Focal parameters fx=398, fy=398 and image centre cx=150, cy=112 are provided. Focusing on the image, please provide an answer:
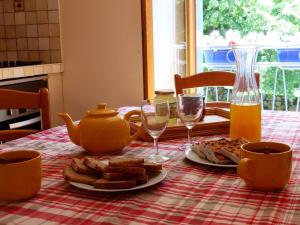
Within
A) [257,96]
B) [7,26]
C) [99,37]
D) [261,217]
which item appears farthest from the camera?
[7,26]

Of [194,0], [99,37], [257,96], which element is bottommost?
[257,96]

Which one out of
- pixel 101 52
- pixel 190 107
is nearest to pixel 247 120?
pixel 190 107

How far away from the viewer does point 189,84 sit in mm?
1822

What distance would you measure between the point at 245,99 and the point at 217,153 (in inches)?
8.6

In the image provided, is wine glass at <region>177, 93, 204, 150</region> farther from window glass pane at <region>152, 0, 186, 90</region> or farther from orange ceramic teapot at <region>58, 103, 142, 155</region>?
window glass pane at <region>152, 0, 186, 90</region>

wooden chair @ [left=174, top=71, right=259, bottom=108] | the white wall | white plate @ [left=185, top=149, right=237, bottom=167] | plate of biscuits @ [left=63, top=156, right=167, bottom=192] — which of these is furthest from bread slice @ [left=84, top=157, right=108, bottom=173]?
the white wall

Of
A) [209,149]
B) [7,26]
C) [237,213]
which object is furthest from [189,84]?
[7,26]

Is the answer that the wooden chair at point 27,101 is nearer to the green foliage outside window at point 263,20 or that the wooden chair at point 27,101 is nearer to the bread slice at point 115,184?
the bread slice at point 115,184

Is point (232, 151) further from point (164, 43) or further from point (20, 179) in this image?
point (164, 43)

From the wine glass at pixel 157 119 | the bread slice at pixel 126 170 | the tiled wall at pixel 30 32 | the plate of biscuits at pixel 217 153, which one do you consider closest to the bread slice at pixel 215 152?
the plate of biscuits at pixel 217 153

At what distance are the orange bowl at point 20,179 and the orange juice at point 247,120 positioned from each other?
1.78 ft

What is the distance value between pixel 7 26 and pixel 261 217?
296 centimetres

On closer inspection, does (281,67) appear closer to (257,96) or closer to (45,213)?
(257,96)

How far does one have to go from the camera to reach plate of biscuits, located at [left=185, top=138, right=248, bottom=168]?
887mm
